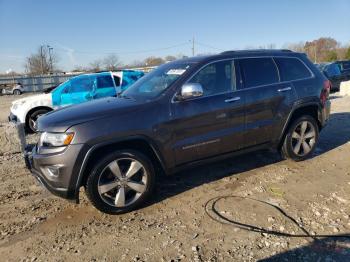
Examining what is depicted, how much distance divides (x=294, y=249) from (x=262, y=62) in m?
3.04

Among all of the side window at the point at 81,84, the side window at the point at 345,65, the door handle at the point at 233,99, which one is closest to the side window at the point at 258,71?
the door handle at the point at 233,99

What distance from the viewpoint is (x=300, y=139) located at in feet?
19.0

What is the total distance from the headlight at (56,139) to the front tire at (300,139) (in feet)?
11.4

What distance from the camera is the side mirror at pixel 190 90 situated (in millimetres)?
4340

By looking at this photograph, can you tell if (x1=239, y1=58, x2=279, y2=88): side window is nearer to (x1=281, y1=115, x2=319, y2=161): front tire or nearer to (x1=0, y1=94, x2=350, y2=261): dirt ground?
(x1=281, y1=115, x2=319, y2=161): front tire

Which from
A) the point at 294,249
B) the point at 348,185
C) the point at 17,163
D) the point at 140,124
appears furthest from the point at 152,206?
the point at 17,163

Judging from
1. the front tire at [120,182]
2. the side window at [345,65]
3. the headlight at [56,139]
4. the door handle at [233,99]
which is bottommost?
the front tire at [120,182]

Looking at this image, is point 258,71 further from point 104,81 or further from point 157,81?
point 104,81

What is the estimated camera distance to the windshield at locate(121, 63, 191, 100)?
4.64 meters

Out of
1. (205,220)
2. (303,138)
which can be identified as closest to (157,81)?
(205,220)

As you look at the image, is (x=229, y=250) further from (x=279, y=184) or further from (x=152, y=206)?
(x=279, y=184)

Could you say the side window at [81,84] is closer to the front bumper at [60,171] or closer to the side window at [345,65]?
the front bumper at [60,171]

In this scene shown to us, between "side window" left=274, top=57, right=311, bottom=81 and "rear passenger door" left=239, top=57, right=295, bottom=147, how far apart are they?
0.11 m

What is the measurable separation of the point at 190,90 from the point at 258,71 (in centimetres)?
148
